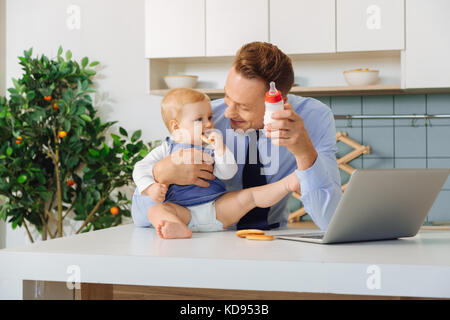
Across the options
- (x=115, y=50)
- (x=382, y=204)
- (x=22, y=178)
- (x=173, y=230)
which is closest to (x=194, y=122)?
(x=173, y=230)

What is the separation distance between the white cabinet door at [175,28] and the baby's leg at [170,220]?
1753 millimetres

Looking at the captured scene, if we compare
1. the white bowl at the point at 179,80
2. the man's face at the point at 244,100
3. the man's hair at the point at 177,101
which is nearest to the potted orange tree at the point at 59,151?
the white bowl at the point at 179,80

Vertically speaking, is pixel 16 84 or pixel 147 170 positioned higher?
pixel 16 84

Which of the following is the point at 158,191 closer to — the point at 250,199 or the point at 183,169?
the point at 183,169

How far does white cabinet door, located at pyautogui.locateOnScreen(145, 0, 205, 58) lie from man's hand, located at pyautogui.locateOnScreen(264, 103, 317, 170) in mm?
1908

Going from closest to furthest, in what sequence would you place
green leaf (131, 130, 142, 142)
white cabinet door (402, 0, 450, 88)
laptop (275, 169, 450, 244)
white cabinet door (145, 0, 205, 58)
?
laptop (275, 169, 450, 244) < white cabinet door (402, 0, 450, 88) < white cabinet door (145, 0, 205, 58) < green leaf (131, 130, 142, 142)

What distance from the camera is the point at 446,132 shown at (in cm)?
289

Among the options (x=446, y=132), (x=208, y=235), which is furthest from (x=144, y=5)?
(x=208, y=235)

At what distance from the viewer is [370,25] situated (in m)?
2.70

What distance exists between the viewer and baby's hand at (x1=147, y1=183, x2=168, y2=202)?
1.31 metres

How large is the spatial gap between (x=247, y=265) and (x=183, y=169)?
21.4 inches

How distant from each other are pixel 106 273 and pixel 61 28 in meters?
2.75

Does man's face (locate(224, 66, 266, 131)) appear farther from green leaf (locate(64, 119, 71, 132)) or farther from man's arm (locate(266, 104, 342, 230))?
green leaf (locate(64, 119, 71, 132))

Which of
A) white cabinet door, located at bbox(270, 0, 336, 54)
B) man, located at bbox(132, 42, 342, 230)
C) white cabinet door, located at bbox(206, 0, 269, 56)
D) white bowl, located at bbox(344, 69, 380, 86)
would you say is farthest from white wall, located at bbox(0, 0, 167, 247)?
man, located at bbox(132, 42, 342, 230)
